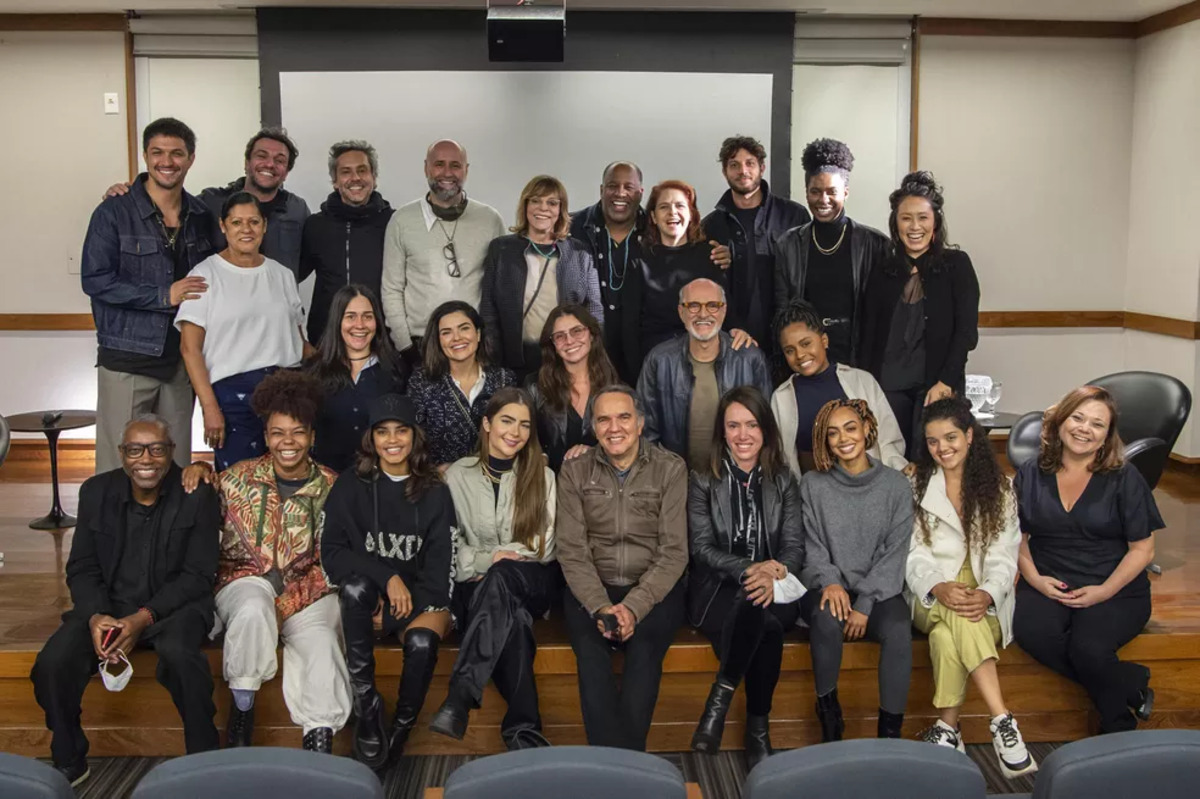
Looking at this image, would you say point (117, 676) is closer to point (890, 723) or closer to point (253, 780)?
point (253, 780)

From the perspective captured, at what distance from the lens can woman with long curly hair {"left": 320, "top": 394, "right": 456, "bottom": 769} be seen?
324 cm

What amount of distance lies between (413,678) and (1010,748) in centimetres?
165

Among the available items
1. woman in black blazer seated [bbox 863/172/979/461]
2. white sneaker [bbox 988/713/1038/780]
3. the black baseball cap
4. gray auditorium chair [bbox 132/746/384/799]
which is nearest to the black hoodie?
the black baseball cap

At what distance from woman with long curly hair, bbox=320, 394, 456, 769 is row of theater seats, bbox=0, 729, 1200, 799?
5.43 feet

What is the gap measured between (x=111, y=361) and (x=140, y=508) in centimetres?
90

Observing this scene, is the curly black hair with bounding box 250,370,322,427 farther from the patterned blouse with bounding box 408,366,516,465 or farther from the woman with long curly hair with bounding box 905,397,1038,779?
the woman with long curly hair with bounding box 905,397,1038,779

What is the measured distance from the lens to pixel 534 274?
4.16 m

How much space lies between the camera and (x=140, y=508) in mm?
3322

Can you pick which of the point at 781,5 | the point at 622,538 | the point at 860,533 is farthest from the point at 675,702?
the point at 781,5

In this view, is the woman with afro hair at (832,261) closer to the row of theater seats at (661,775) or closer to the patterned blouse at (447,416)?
the patterned blouse at (447,416)

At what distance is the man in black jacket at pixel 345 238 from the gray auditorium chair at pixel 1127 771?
129 inches

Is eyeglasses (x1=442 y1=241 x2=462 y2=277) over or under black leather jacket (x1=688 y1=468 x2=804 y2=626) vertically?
over

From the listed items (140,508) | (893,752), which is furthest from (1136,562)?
(140,508)

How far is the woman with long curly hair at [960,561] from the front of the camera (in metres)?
3.26
